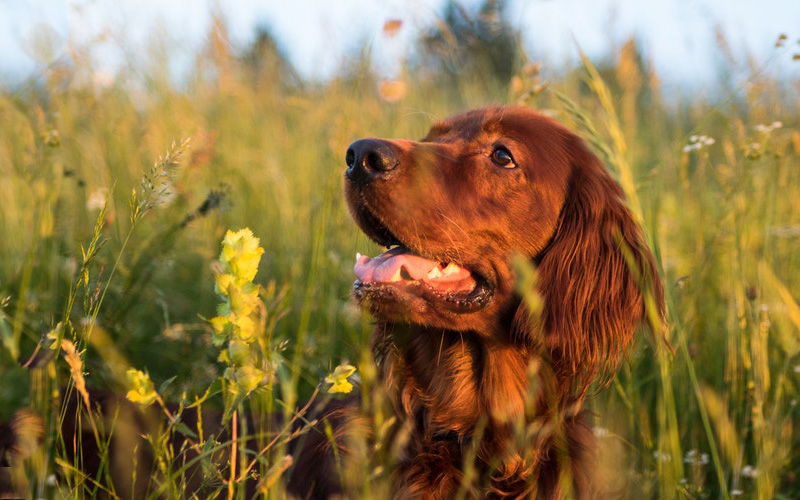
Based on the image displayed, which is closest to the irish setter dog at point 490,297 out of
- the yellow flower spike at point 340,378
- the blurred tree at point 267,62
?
the yellow flower spike at point 340,378

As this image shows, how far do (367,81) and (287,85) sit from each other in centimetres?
175

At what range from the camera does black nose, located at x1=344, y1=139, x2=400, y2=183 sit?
1980 mm

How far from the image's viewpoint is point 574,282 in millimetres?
2182

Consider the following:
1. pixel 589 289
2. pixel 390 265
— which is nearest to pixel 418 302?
pixel 390 265

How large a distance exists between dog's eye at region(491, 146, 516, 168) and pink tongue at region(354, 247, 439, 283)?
15.3 inches

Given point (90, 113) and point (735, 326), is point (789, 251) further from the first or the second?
point (90, 113)

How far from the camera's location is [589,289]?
85.6 inches

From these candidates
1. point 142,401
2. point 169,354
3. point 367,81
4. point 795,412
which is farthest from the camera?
point 367,81

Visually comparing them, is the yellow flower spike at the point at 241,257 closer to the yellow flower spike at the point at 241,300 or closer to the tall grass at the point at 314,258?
the yellow flower spike at the point at 241,300

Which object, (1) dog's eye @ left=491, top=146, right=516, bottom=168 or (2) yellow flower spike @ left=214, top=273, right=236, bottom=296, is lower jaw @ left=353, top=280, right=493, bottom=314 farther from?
(2) yellow flower spike @ left=214, top=273, right=236, bottom=296

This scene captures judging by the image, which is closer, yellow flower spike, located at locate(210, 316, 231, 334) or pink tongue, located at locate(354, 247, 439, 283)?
yellow flower spike, located at locate(210, 316, 231, 334)

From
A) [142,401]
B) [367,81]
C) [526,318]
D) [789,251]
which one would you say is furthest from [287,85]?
[142,401]

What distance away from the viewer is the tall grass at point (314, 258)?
1.73 m

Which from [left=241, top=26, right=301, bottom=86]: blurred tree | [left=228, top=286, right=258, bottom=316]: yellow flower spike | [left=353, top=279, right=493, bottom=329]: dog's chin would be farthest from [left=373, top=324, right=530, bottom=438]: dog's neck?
[left=241, top=26, right=301, bottom=86]: blurred tree
